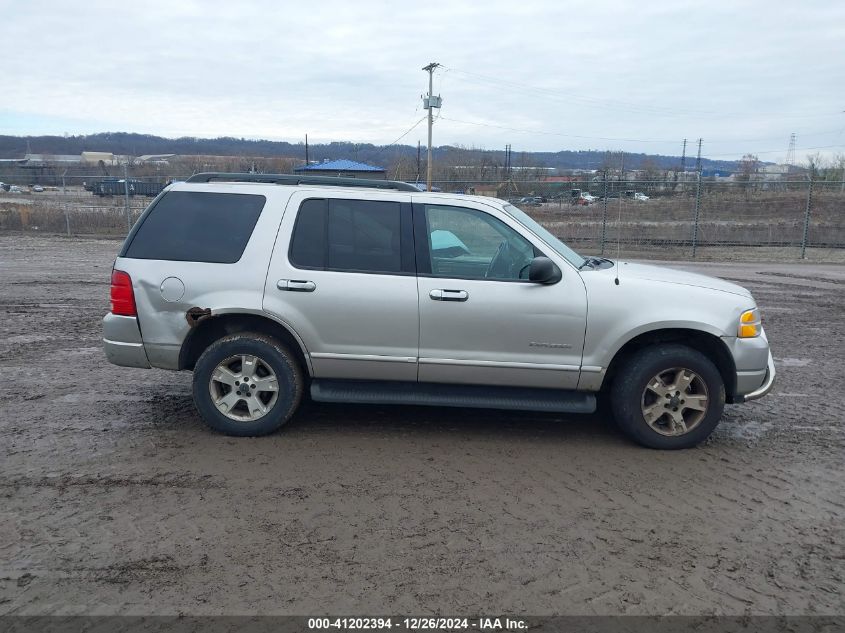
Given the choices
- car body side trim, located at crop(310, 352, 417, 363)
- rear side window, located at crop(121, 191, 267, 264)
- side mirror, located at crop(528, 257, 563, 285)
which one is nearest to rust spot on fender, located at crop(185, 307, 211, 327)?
rear side window, located at crop(121, 191, 267, 264)

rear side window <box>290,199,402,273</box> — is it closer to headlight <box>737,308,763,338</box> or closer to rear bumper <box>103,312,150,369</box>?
rear bumper <box>103,312,150,369</box>

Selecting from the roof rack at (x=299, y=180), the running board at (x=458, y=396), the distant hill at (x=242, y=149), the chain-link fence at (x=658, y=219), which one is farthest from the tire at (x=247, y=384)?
the distant hill at (x=242, y=149)

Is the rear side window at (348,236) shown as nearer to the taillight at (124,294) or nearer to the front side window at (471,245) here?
the front side window at (471,245)

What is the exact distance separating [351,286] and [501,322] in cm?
117

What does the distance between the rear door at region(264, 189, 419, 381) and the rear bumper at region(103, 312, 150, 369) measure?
108 centimetres

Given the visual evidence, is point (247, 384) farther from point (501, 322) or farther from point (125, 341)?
point (501, 322)

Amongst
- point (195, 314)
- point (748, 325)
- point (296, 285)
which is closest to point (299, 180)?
point (296, 285)

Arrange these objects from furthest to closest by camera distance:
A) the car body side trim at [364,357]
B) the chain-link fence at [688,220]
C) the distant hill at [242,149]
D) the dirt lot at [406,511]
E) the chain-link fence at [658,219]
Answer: the distant hill at [242,149]
the chain-link fence at [658,219]
the chain-link fence at [688,220]
the car body side trim at [364,357]
the dirt lot at [406,511]

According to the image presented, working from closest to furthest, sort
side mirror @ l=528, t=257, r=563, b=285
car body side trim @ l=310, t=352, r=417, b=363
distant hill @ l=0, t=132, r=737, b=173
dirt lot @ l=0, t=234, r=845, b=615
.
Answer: dirt lot @ l=0, t=234, r=845, b=615 < side mirror @ l=528, t=257, r=563, b=285 < car body side trim @ l=310, t=352, r=417, b=363 < distant hill @ l=0, t=132, r=737, b=173

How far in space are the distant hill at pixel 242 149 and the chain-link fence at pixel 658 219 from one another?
25.2 meters

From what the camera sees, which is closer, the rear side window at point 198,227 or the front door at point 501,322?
the front door at point 501,322

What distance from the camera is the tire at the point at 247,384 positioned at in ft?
17.9

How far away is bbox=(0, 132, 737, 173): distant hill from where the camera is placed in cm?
5625

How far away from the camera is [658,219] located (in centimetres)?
2638
